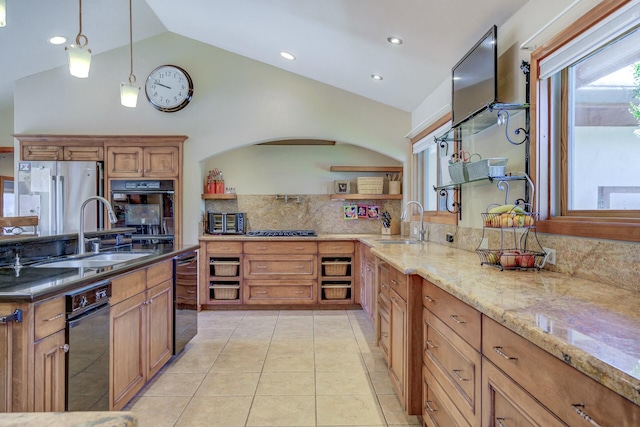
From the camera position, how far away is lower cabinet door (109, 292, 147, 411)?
1988 mm

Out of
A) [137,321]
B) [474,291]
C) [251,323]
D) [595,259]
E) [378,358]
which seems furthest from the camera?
[251,323]

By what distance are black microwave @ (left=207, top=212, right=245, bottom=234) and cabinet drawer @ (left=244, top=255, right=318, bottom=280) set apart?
627 millimetres

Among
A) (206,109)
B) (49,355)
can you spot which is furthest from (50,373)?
(206,109)

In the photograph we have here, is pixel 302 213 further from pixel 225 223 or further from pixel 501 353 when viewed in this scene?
pixel 501 353

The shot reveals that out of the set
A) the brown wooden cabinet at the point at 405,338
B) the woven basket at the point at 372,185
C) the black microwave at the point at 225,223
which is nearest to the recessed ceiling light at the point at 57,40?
the black microwave at the point at 225,223

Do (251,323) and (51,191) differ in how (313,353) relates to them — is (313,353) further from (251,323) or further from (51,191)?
(51,191)

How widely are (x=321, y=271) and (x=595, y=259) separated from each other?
3230 mm

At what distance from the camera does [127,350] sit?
215 centimetres

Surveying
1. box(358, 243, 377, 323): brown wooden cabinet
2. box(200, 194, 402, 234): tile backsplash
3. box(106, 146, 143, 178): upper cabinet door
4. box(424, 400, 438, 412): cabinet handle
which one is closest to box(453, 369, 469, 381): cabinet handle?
box(424, 400, 438, 412): cabinet handle

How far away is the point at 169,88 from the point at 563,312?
15.7 ft

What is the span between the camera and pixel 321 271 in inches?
177

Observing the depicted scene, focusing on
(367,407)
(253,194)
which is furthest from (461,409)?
(253,194)

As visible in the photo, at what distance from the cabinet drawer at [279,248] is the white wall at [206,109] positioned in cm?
77

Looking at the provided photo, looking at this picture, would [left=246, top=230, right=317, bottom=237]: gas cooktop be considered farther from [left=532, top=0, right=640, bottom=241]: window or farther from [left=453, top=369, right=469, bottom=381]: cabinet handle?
[left=453, top=369, right=469, bottom=381]: cabinet handle
